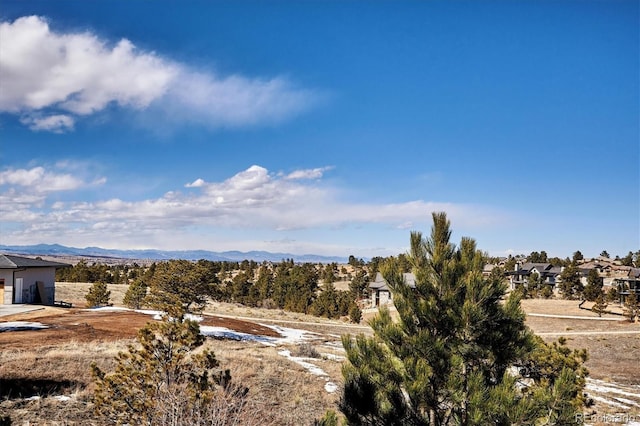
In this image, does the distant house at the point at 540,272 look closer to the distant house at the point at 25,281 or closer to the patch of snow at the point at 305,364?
the patch of snow at the point at 305,364

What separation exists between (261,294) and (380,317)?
2306 inches

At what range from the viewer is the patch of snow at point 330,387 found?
14.1 meters

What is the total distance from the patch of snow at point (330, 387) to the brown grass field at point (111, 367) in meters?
0.18

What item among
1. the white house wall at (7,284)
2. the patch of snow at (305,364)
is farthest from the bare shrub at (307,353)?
the white house wall at (7,284)

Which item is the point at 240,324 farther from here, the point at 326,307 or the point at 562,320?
the point at 562,320

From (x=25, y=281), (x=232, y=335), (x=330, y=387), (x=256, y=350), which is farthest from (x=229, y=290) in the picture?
(x=330, y=387)

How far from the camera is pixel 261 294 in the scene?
63.4 meters

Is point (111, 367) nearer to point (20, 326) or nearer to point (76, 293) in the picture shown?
point (20, 326)

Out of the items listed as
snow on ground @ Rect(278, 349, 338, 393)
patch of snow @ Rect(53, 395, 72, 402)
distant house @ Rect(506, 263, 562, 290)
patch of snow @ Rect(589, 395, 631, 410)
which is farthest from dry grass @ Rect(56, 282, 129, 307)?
distant house @ Rect(506, 263, 562, 290)

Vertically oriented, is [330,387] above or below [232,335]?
above

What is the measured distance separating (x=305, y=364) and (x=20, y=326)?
15.0m

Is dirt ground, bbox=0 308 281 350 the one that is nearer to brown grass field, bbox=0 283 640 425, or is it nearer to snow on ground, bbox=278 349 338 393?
brown grass field, bbox=0 283 640 425

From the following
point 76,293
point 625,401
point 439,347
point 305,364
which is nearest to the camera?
point 439,347

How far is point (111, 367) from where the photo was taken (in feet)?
43.2
